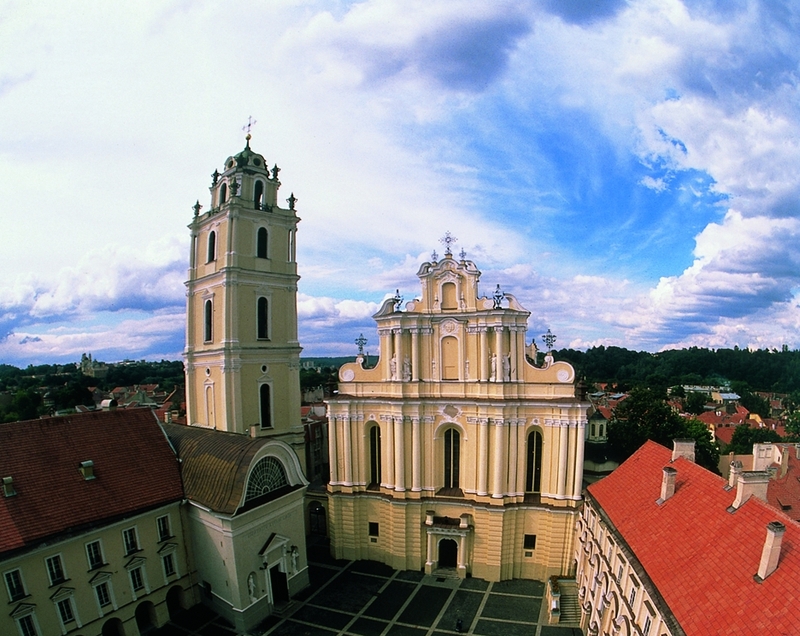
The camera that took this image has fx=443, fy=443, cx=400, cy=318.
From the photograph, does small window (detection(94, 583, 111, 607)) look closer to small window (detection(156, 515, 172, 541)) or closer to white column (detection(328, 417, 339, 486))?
small window (detection(156, 515, 172, 541))

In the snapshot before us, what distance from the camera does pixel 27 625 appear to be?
652 inches

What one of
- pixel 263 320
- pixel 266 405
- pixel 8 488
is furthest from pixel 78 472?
pixel 263 320

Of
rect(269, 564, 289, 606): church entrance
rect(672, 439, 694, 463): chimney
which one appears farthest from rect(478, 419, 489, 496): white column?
rect(269, 564, 289, 606): church entrance

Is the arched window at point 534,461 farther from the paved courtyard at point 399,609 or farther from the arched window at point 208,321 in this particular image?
the arched window at point 208,321

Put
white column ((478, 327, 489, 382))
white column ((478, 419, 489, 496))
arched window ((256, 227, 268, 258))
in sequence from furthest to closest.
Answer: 1. arched window ((256, 227, 268, 258))
2. white column ((478, 327, 489, 382))
3. white column ((478, 419, 489, 496))

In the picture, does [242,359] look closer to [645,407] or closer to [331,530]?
[331,530]

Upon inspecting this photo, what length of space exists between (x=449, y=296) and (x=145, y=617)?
22.3 metres

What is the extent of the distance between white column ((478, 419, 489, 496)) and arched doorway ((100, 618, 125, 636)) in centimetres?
1808

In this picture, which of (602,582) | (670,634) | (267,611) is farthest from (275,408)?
(670,634)

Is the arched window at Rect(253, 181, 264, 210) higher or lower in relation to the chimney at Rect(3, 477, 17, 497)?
higher

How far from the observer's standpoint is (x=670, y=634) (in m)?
11.4

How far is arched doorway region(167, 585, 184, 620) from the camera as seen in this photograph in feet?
72.1

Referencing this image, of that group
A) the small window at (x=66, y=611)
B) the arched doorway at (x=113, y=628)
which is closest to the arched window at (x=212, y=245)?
the small window at (x=66, y=611)

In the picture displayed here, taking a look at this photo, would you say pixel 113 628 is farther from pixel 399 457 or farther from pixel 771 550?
pixel 771 550
